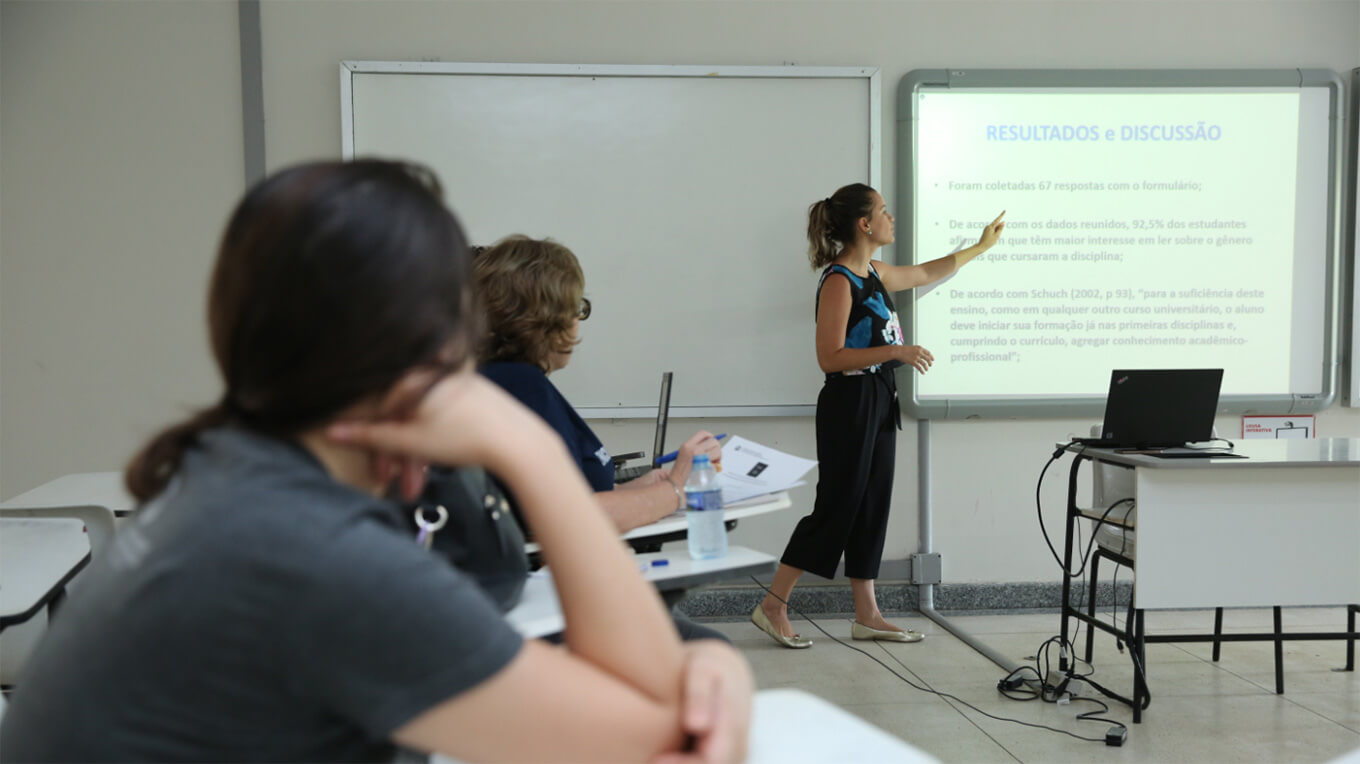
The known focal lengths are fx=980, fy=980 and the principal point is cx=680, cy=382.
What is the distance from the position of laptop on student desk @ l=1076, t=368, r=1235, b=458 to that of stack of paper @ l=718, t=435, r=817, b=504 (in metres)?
1.40

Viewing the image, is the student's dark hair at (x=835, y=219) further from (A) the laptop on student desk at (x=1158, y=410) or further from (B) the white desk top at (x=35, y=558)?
(B) the white desk top at (x=35, y=558)

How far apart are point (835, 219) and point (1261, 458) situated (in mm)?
1586

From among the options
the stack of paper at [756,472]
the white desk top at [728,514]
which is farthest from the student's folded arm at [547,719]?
the stack of paper at [756,472]

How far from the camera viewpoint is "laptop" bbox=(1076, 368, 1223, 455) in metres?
2.91

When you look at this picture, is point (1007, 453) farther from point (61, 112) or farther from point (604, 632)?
point (61, 112)

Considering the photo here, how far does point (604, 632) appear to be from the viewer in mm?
664

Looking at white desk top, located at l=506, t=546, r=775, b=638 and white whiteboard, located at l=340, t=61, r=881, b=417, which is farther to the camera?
white whiteboard, located at l=340, t=61, r=881, b=417

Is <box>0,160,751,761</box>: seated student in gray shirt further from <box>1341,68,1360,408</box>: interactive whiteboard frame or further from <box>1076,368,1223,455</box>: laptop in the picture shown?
<box>1341,68,1360,408</box>: interactive whiteboard frame

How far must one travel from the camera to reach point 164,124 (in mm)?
3705

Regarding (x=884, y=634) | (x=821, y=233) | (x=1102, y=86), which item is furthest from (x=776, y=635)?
(x=1102, y=86)

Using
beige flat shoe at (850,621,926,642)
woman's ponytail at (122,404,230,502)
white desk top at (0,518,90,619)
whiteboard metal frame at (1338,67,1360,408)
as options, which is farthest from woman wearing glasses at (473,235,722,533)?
whiteboard metal frame at (1338,67,1360,408)

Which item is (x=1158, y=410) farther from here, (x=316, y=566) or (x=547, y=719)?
(x=316, y=566)

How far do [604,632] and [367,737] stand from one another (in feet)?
0.53

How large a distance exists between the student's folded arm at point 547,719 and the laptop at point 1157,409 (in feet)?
8.62
